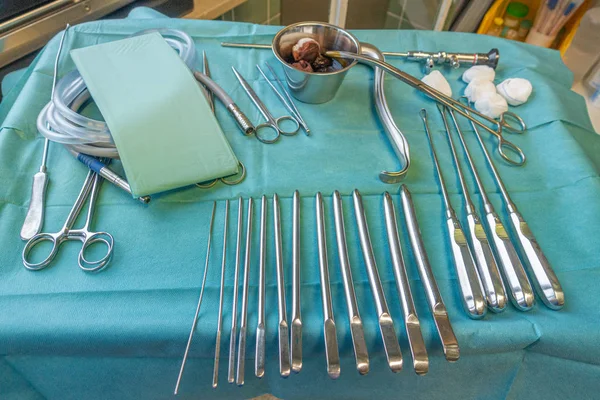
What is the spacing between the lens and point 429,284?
0.52 m

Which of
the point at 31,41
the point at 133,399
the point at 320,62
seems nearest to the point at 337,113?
the point at 320,62

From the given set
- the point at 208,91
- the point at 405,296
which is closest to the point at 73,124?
the point at 208,91

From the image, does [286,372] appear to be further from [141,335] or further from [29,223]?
[29,223]

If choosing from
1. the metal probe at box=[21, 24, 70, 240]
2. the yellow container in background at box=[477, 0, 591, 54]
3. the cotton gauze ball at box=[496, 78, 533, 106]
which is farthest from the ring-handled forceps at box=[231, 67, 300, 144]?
the yellow container in background at box=[477, 0, 591, 54]

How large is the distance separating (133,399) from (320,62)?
0.72m

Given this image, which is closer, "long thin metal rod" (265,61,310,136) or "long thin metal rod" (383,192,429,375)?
"long thin metal rod" (383,192,429,375)

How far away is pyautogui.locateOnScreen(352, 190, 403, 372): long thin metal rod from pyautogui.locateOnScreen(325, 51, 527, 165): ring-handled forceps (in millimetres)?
277

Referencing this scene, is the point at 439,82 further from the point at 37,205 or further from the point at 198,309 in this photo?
the point at 37,205

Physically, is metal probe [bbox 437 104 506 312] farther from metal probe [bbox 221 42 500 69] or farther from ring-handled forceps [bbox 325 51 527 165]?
metal probe [bbox 221 42 500 69]

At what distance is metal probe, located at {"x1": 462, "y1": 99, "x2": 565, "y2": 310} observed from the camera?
0.52 m

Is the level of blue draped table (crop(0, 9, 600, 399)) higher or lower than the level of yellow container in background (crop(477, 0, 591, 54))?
lower

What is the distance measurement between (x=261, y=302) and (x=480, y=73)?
28.7 inches

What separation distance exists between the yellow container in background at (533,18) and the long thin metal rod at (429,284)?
1162 mm

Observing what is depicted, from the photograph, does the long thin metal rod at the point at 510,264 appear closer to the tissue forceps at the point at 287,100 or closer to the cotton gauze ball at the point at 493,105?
the cotton gauze ball at the point at 493,105
